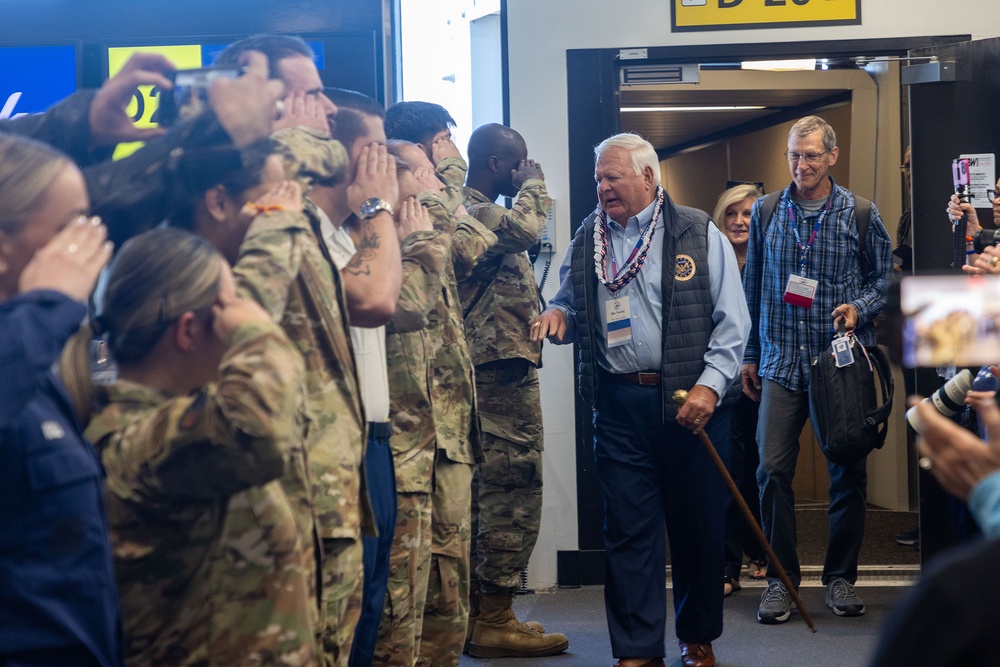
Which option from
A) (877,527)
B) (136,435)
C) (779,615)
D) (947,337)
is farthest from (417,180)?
(877,527)

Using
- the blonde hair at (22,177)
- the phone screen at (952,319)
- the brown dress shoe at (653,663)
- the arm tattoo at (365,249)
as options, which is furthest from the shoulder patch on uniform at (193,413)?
the brown dress shoe at (653,663)

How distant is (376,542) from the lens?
7.84 feet

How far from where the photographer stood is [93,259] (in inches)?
55.7

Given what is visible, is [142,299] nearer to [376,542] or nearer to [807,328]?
[376,542]

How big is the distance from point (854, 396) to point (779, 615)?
0.89m

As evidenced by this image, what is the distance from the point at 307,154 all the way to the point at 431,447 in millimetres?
1063

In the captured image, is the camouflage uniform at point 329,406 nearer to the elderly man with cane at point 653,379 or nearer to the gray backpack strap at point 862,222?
the elderly man with cane at point 653,379

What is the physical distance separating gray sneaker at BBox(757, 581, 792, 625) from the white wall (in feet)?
2.97

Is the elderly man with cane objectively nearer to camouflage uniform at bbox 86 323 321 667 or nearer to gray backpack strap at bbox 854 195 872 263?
gray backpack strap at bbox 854 195 872 263

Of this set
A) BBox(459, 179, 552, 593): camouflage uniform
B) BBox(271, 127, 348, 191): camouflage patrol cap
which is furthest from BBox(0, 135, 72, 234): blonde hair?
BBox(459, 179, 552, 593): camouflage uniform

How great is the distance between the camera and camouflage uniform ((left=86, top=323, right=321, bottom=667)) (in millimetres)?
1475

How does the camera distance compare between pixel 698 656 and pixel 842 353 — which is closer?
pixel 698 656

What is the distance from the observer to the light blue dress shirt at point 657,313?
3.68m

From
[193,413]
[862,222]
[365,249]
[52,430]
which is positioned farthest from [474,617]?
[52,430]
